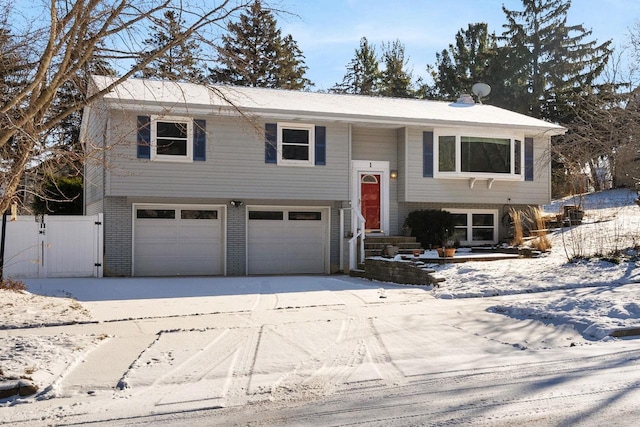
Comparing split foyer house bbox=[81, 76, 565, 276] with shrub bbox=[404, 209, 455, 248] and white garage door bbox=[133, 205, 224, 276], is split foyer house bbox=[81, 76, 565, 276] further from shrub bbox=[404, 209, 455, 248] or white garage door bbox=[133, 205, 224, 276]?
shrub bbox=[404, 209, 455, 248]

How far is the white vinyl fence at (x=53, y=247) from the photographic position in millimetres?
16094

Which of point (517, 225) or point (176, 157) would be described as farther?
point (517, 225)

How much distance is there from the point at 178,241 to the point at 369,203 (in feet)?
21.2

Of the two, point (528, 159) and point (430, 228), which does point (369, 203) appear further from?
point (528, 159)

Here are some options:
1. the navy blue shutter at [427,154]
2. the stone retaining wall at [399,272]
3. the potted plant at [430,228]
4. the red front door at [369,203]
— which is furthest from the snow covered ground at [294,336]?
the navy blue shutter at [427,154]

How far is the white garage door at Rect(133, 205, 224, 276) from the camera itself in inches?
725

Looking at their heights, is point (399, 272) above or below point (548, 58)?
below

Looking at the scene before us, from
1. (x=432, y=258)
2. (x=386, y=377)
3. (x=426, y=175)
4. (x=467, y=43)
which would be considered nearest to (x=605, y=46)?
(x=467, y=43)

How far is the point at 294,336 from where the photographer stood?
860cm

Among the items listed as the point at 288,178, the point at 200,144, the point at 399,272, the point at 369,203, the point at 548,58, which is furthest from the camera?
the point at 548,58

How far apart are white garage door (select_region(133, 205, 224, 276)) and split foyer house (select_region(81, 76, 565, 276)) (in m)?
0.03

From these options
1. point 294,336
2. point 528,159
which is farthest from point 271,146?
point 294,336

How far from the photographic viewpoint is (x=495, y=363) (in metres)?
6.91

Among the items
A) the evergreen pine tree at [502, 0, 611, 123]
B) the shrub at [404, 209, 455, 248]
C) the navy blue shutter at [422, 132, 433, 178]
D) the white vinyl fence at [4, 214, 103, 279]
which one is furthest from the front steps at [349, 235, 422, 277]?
the evergreen pine tree at [502, 0, 611, 123]
